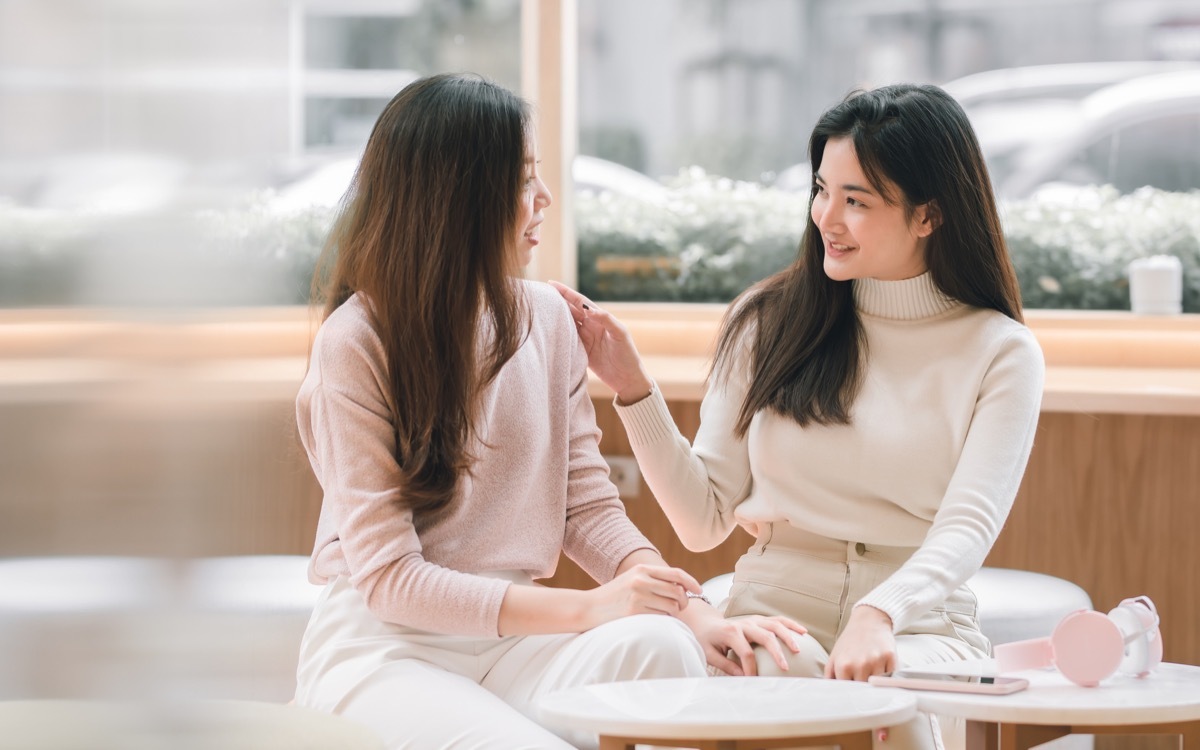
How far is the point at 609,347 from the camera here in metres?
1.69

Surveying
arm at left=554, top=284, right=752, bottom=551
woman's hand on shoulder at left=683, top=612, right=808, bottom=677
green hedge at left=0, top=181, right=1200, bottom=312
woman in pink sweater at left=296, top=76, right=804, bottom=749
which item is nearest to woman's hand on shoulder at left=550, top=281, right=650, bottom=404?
arm at left=554, top=284, right=752, bottom=551

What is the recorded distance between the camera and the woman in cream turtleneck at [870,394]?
1539 mm

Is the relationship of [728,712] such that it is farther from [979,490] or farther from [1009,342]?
[1009,342]

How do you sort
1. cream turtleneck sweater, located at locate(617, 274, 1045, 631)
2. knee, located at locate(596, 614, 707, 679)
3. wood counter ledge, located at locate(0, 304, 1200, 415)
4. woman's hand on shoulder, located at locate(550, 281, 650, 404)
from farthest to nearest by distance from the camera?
woman's hand on shoulder, located at locate(550, 281, 650, 404) → cream turtleneck sweater, located at locate(617, 274, 1045, 631) → knee, located at locate(596, 614, 707, 679) → wood counter ledge, located at locate(0, 304, 1200, 415)

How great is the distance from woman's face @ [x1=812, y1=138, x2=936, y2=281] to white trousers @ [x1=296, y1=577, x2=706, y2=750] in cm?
55

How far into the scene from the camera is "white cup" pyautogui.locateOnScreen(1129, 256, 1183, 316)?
294 cm

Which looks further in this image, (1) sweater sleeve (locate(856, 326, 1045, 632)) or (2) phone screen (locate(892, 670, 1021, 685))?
(1) sweater sleeve (locate(856, 326, 1045, 632))

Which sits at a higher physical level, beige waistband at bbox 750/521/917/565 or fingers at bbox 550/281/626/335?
fingers at bbox 550/281/626/335

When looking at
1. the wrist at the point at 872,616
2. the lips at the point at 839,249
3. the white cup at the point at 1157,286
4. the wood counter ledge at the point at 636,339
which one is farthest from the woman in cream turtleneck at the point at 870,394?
the white cup at the point at 1157,286

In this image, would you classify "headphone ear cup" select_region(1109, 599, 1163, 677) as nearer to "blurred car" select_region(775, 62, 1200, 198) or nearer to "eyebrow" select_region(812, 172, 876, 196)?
"eyebrow" select_region(812, 172, 876, 196)

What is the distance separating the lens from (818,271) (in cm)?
170

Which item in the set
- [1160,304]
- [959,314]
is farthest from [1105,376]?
[959,314]

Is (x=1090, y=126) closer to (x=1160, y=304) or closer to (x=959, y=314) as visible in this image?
(x=1160, y=304)

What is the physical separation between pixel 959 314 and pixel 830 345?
0.17 meters
